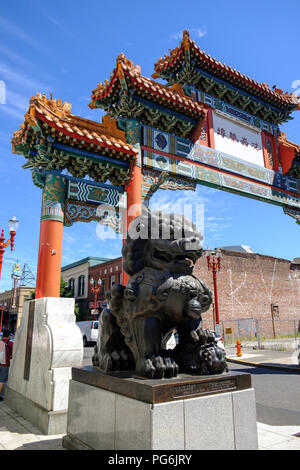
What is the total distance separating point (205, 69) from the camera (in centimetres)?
1067

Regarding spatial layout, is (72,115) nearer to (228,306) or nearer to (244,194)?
(244,194)

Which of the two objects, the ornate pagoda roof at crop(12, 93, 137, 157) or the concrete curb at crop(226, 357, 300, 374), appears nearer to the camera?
the ornate pagoda roof at crop(12, 93, 137, 157)

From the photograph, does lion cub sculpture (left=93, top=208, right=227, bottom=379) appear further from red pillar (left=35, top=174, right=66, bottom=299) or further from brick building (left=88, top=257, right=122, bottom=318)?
brick building (left=88, top=257, right=122, bottom=318)

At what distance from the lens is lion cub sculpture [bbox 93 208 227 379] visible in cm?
245

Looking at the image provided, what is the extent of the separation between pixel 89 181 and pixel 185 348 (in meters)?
5.99

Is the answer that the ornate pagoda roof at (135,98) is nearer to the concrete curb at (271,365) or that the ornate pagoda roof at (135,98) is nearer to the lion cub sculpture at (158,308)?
the lion cub sculpture at (158,308)

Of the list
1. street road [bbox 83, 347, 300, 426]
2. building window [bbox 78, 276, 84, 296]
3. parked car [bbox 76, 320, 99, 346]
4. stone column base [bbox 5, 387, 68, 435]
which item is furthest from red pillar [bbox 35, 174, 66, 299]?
building window [bbox 78, 276, 84, 296]

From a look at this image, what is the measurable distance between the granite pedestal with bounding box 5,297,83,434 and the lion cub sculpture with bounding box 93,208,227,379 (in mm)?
1234

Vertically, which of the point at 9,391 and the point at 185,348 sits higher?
the point at 185,348

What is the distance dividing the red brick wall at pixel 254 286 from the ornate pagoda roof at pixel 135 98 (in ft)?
45.7

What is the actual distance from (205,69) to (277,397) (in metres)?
10.1

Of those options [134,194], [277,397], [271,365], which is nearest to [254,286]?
[271,365]

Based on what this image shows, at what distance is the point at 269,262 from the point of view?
86.1 ft
